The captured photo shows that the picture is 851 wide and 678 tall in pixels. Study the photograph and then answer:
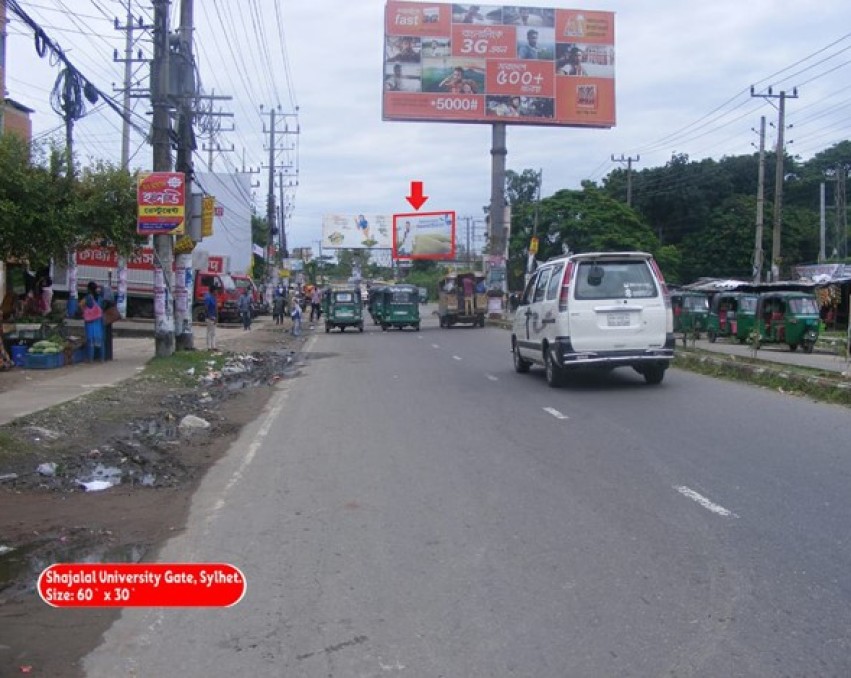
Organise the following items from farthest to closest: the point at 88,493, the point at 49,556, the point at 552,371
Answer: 1. the point at 552,371
2. the point at 88,493
3. the point at 49,556

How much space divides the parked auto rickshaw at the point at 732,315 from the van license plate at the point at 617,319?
15.6m

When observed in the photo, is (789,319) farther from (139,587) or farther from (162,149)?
(139,587)

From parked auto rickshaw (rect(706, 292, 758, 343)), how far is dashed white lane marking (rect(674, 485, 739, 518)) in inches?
860

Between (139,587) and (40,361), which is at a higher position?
(40,361)

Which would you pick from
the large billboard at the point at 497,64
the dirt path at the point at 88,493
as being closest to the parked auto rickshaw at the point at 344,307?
the large billboard at the point at 497,64

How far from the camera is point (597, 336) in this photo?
13.8 meters

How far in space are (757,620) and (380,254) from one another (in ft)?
355

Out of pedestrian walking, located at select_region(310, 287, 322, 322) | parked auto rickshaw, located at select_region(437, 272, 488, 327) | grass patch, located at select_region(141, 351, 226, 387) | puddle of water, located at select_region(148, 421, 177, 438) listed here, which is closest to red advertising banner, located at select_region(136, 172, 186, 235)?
grass patch, located at select_region(141, 351, 226, 387)

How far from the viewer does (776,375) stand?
49.2 ft

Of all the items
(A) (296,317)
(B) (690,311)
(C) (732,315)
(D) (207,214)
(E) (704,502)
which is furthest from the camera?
(A) (296,317)

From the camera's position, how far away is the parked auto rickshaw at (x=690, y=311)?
3116cm

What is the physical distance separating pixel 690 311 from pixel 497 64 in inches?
662

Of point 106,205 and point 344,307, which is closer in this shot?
point 106,205

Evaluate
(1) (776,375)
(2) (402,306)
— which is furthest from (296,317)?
(1) (776,375)
